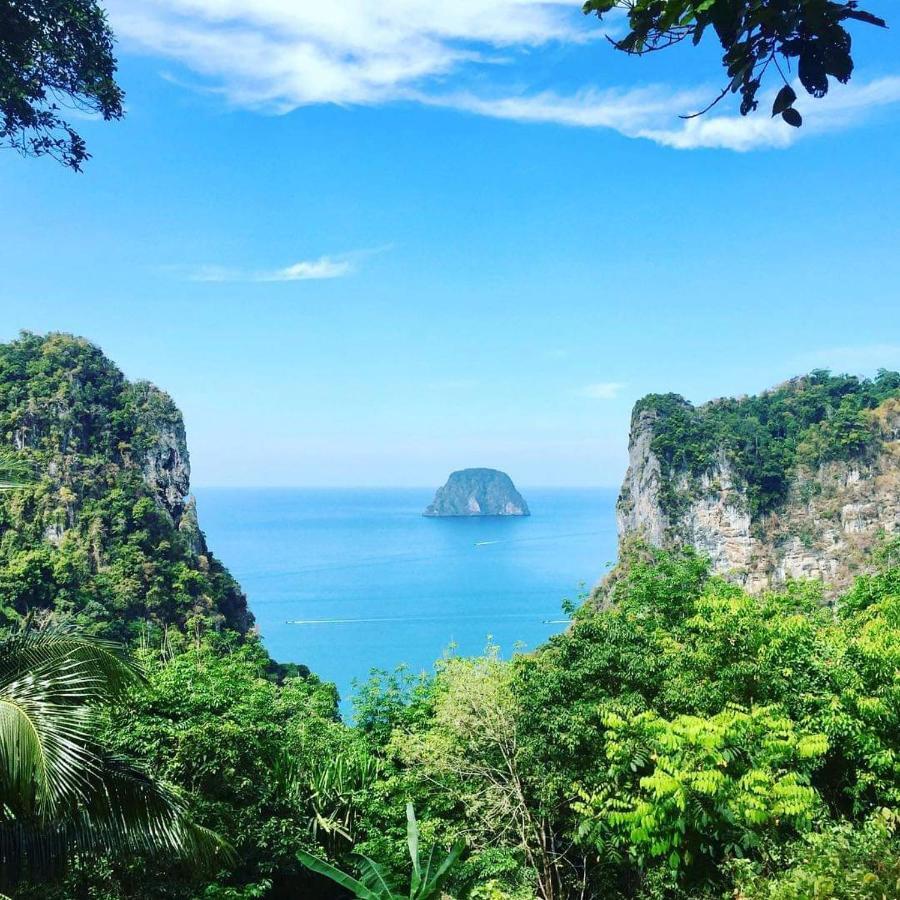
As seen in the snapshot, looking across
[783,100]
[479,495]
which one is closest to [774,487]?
[783,100]

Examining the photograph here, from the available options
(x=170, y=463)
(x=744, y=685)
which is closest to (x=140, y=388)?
(x=170, y=463)

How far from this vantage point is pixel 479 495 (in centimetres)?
17525

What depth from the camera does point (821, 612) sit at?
1173 centimetres

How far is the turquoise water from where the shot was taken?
63844 millimetres

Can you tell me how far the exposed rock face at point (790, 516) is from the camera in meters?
49.2

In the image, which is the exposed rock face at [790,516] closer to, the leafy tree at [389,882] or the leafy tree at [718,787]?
the leafy tree at [389,882]

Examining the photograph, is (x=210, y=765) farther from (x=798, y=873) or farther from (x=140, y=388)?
(x=140, y=388)

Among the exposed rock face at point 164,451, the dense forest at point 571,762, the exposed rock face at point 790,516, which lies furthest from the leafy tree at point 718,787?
the exposed rock face at point 790,516

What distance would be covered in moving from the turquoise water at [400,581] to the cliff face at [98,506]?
11139 millimetres

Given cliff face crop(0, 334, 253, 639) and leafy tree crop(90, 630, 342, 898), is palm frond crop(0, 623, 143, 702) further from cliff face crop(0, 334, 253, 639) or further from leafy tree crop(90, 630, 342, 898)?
cliff face crop(0, 334, 253, 639)

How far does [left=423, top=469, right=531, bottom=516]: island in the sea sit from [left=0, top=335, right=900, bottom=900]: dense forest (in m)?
160

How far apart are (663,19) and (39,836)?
5.10 m

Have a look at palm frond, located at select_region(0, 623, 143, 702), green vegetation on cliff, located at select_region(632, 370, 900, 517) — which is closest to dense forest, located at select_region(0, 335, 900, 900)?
palm frond, located at select_region(0, 623, 143, 702)

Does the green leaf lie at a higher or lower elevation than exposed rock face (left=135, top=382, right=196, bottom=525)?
lower
